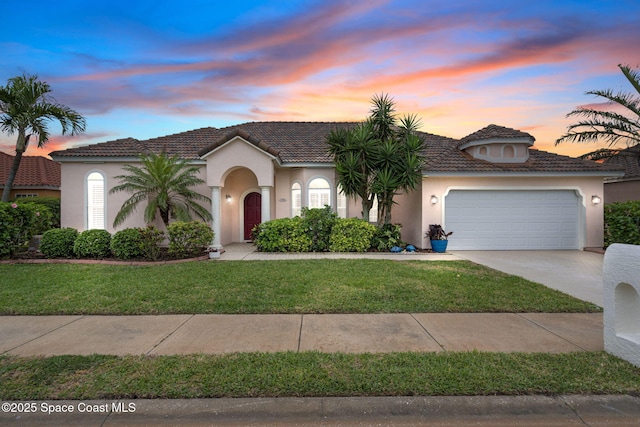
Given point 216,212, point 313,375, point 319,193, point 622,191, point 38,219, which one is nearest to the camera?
point 313,375

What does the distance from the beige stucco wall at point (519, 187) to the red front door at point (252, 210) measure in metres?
7.65

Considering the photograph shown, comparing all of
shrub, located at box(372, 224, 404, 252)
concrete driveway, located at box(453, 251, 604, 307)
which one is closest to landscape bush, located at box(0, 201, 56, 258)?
shrub, located at box(372, 224, 404, 252)

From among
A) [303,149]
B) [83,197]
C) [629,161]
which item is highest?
[629,161]

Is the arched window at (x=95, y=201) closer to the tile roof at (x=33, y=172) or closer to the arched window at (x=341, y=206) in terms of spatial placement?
the arched window at (x=341, y=206)

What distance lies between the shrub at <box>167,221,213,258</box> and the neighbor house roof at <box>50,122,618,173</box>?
331 centimetres

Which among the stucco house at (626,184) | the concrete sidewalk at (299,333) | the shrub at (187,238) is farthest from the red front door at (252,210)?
the stucco house at (626,184)

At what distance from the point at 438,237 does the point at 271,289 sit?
7.80 m

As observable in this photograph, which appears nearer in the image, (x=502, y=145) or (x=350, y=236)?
(x=350, y=236)

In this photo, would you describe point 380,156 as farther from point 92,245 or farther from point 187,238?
point 92,245

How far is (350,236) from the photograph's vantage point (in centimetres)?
1193

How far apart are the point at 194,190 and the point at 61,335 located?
987 cm

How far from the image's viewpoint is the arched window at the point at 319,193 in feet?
46.3

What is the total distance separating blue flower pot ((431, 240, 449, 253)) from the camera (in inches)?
466

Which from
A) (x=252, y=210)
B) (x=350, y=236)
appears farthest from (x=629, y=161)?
(x=252, y=210)
